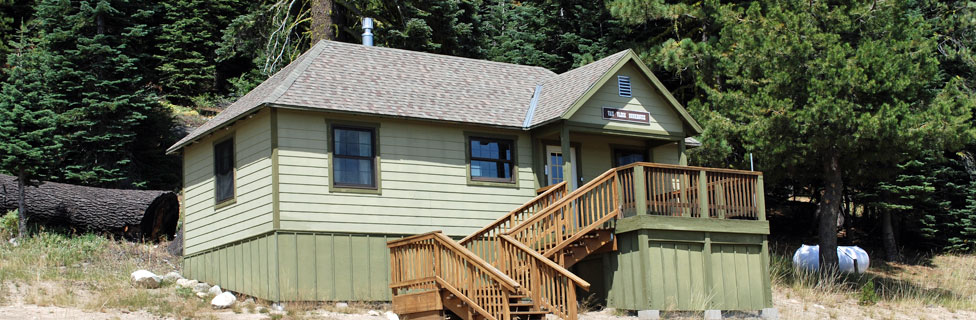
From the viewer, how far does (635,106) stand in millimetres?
21594

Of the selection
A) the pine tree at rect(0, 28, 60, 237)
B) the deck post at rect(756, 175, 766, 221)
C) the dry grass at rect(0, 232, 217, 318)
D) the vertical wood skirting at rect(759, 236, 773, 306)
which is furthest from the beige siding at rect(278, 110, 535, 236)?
the pine tree at rect(0, 28, 60, 237)

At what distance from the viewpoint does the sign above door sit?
2111 centimetres

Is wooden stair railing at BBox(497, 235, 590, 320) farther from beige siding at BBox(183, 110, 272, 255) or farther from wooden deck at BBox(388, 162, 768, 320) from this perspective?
beige siding at BBox(183, 110, 272, 255)

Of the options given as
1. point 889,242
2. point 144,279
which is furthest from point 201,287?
point 889,242

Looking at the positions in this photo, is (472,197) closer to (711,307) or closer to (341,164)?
(341,164)

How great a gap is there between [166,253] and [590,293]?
1039cm

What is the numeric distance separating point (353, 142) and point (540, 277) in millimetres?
5293

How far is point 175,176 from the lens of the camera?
31.9 metres

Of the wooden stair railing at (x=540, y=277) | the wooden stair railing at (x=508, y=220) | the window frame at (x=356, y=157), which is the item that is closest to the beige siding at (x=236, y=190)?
the window frame at (x=356, y=157)

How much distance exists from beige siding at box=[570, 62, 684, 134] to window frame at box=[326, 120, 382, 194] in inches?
163

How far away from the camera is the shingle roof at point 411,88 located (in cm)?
1958

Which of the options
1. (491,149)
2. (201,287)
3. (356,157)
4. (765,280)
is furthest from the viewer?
(491,149)

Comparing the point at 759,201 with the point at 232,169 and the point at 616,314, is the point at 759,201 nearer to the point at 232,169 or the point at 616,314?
the point at 616,314

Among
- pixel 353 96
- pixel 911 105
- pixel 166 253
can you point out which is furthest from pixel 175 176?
pixel 911 105
